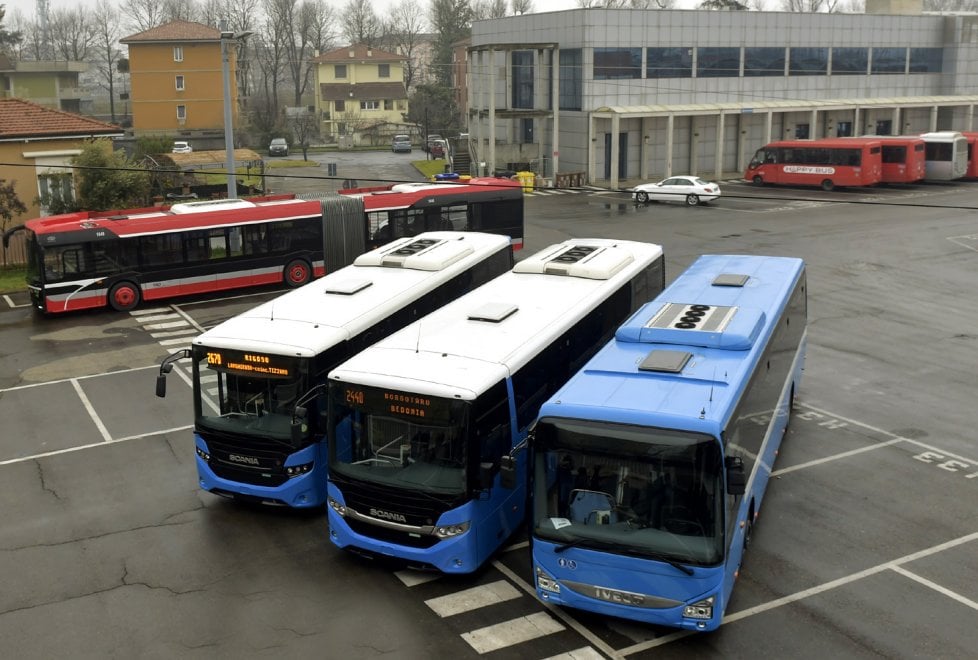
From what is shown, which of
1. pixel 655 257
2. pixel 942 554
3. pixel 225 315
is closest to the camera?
pixel 942 554

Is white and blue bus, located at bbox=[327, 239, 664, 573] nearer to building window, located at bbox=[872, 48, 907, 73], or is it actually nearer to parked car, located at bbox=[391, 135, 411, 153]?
building window, located at bbox=[872, 48, 907, 73]

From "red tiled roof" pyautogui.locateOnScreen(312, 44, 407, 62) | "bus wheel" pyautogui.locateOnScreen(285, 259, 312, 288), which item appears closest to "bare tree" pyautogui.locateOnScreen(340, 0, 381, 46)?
"red tiled roof" pyautogui.locateOnScreen(312, 44, 407, 62)

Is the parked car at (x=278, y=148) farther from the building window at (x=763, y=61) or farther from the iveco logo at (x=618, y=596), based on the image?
the iveco logo at (x=618, y=596)

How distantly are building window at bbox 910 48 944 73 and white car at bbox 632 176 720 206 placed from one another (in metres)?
29.5

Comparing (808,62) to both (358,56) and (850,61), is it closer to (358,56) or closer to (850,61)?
(850,61)

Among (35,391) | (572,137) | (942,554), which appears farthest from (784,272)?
(572,137)

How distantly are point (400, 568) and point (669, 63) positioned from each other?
49347 mm

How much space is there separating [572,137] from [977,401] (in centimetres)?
4048

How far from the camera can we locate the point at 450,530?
36.4ft

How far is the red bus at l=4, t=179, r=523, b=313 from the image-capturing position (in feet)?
85.0

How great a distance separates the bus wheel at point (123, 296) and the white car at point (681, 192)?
24563 mm

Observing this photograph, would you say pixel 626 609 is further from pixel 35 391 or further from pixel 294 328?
pixel 35 391

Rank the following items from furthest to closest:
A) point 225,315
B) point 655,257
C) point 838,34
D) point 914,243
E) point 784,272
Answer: point 838,34 → point 914,243 → point 225,315 → point 655,257 → point 784,272

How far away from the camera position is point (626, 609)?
9953mm
